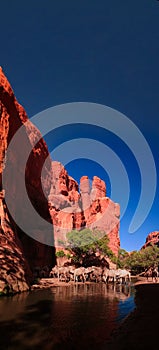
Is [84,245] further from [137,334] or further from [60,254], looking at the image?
[137,334]

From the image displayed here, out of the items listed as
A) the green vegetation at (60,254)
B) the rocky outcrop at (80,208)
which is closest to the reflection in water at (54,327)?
the green vegetation at (60,254)

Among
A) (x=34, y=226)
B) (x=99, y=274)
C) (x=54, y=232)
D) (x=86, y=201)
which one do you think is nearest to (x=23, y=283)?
(x=99, y=274)

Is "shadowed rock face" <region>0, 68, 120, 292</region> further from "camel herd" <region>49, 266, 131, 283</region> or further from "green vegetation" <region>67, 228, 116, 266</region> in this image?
"camel herd" <region>49, 266, 131, 283</region>

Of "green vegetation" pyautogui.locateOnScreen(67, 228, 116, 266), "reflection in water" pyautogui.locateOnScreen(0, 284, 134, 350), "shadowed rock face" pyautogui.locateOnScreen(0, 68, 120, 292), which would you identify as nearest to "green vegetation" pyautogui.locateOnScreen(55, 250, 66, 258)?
"green vegetation" pyautogui.locateOnScreen(67, 228, 116, 266)

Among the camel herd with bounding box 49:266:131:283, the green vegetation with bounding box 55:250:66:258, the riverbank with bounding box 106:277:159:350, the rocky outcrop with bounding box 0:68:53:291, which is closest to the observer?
the riverbank with bounding box 106:277:159:350

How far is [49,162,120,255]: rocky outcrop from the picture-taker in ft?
197

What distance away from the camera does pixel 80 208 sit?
277ft

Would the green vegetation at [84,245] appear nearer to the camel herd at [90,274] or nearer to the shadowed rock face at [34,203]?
the shadowed rock face at [34,203]

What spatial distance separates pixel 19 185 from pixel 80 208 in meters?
46.4

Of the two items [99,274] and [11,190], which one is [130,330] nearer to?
[11,190]

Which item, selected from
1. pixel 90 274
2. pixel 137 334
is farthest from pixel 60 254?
pixel 137 334

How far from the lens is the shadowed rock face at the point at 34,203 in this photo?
815 inches

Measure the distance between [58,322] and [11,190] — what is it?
88.9ft

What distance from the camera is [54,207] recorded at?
6050 centimetres
